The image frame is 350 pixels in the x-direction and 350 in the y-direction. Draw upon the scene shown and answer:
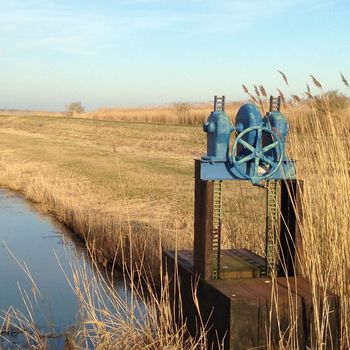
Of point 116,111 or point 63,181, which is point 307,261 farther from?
point 116,111

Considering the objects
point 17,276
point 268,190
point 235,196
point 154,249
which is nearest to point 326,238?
point 268,190

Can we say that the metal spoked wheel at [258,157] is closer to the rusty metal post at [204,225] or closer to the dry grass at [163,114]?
the rusty metal post at [204,225]

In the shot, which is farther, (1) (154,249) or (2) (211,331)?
(1) (154,249)

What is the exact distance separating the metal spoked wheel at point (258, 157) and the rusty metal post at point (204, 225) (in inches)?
7.2

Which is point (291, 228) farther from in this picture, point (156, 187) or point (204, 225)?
point (156, 187)

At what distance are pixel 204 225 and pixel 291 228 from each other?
0.48 metres

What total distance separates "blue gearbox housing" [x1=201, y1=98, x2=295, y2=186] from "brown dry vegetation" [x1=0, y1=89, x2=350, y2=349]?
386 millimetres

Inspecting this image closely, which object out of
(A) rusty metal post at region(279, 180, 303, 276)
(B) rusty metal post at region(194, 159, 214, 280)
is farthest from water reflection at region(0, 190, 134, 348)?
(A) rusty metal post at region(279, 180, 303, 276)

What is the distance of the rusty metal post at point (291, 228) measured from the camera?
297 cm

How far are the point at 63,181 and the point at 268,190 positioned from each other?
8741 millimetres

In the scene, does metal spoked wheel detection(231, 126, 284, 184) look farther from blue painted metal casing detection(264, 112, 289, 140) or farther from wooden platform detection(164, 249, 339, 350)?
wooden platform detection(164, 249, 339, 350)

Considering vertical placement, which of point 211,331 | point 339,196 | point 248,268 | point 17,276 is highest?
point 339,196

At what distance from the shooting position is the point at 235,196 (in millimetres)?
9352

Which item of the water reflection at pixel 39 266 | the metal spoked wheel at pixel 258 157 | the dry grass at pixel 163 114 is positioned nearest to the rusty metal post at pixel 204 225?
the metal spoked wheel at pixel 258 157
